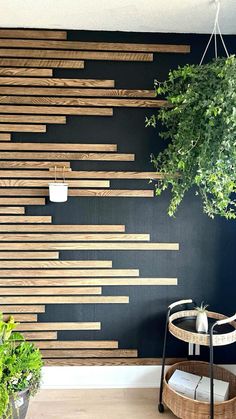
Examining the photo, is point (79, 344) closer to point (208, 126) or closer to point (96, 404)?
point (96, 404)

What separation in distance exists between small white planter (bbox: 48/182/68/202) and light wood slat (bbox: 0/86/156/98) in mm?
621

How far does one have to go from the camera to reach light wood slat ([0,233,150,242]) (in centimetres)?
250

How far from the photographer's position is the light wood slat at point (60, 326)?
2.53 metres

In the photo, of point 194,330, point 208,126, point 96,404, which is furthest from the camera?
point 96,404

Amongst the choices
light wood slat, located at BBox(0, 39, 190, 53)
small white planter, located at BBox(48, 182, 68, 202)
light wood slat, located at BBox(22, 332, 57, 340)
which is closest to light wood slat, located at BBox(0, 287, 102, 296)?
light wood slat, located at BBox(22, 332, 57, 340)

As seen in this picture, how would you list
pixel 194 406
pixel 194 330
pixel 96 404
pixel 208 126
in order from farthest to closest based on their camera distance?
pixel 96 404, pixel 194 330, pixel 194 406, pixel 208 126

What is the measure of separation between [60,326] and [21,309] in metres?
0.29

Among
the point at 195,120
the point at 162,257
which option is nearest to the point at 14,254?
the point at 162,257

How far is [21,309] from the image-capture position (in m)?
2.52

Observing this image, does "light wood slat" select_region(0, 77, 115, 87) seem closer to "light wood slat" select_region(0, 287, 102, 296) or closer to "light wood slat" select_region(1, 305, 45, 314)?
"light wood slat" select_region(0, 287, 102, 296)

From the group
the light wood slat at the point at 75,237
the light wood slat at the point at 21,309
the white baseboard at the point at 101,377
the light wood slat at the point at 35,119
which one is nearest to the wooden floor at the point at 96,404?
the white baseboard at the point at 101,377

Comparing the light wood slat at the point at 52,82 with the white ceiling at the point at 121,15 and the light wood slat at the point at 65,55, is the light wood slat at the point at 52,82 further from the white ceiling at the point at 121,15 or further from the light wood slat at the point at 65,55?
the white ceiling at the point at 121,15

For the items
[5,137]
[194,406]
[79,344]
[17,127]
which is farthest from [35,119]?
[194,406]

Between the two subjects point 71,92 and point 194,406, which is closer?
point 194,406
